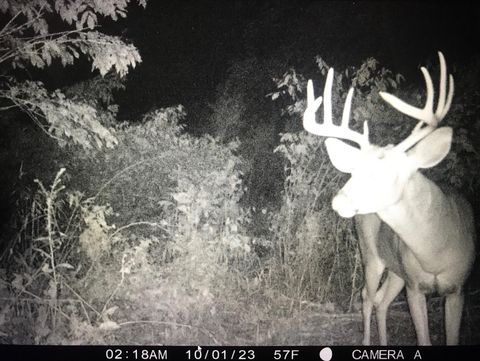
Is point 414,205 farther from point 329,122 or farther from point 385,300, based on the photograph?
point 385,300

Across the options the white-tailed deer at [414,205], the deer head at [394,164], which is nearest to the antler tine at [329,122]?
the white-tailed deer at [414,205]

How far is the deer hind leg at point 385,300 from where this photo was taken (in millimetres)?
2682

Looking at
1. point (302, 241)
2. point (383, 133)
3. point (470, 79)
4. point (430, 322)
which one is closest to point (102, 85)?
point (302, 241)

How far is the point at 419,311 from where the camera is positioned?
244 centimetres

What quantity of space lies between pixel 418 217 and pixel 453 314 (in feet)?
2.01

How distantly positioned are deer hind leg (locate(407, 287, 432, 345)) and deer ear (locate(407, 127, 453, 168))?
718 mm

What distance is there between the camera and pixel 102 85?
3010mm

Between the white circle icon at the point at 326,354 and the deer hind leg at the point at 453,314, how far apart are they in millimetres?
664

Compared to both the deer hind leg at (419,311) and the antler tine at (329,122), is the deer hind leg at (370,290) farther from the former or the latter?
the antler tine at (329,122)

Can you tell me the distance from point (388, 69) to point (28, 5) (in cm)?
228

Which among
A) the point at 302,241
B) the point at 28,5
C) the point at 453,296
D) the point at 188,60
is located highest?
the point at 28,5

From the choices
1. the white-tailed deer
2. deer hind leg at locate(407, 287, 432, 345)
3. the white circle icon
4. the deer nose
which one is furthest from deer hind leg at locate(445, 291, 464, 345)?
the deer nose

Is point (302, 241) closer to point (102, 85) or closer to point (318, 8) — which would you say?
point (318, 8)

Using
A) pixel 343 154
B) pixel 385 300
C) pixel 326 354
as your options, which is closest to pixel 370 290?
pixel 385 300
